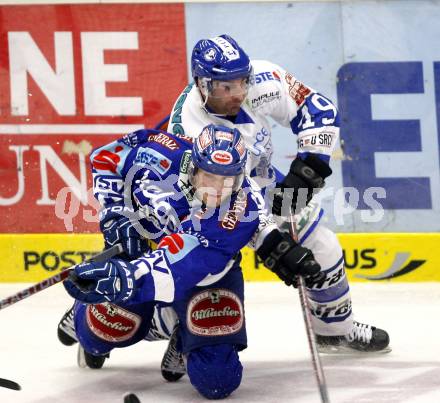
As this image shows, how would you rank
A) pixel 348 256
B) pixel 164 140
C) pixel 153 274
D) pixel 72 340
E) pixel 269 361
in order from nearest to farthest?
pixel 153 274 → pixel 164 140 → pixel 269 361 → pixel 72 340 → pixel 348 256

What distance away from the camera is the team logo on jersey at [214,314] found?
13.7ft

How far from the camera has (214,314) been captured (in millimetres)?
4188

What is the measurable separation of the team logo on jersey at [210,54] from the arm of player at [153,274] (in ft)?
2.49

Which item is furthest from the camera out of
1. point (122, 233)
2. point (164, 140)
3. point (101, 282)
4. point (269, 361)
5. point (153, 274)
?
point (269, 361)

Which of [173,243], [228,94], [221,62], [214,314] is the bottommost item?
[214,314]

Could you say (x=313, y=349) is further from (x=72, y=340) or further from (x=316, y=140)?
(x=72, y=340)

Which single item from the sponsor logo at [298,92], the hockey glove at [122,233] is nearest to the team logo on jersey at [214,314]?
the hockey glove at [122,233]

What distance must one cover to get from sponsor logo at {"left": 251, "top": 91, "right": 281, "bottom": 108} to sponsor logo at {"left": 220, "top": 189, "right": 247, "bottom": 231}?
69cm

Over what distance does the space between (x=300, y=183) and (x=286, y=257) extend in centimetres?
55

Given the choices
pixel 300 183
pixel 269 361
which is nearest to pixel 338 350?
pixel 269 361

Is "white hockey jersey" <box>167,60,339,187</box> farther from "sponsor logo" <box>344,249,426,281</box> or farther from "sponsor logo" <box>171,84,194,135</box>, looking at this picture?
"sponsor logo" <box>344,249,426,281</box>

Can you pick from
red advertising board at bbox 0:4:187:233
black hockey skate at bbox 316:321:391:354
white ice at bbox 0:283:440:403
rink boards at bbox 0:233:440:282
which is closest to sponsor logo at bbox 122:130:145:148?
white ice at bbox 0:283:440:403

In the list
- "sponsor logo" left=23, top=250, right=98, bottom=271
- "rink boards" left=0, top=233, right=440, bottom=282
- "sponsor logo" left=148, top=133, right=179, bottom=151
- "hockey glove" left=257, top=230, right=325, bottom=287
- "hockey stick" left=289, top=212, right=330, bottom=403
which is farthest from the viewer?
"sponsor logo" left=23, top=250, right=98, bottom=271

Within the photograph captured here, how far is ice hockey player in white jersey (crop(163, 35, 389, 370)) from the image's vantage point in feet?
14.8
